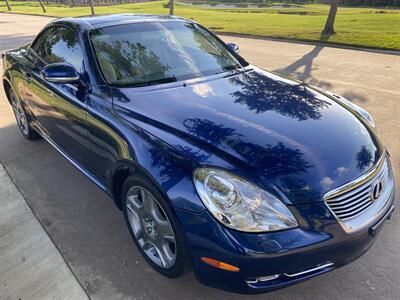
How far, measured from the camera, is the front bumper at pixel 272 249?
6.03 ft

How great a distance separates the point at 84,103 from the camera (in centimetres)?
295

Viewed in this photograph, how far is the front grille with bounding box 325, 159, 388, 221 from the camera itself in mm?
1975

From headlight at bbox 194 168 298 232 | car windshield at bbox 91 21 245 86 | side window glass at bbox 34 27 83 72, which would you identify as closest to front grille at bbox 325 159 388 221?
headlight at bbox 194 168 298 232

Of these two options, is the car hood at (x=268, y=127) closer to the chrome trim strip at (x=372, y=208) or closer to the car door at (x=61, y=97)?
the chrome trim strip at (x=372, y=208)

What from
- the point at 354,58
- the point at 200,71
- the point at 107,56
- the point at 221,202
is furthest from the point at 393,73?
the point at 221,202

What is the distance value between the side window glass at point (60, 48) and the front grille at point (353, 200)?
88.7 inches

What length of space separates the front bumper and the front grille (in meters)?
0.07

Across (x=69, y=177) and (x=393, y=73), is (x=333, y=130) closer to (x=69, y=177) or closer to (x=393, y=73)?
(x=69, y=177)

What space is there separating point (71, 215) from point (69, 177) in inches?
28.7

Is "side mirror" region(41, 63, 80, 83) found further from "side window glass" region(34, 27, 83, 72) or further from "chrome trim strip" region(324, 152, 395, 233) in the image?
"chrome trim strip" region(324, 152, 395, 233)

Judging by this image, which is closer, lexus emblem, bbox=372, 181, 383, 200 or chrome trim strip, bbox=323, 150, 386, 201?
chrome trim strip, bbox=323, 150, 386, 201

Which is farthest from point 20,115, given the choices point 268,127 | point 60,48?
point 268,127

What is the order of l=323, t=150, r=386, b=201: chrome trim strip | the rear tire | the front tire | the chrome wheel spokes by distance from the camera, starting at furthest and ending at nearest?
the rear tire < the chrome wheel spokes < the front tire < l=323, t=150, r=386, b=201: chrome trim strip

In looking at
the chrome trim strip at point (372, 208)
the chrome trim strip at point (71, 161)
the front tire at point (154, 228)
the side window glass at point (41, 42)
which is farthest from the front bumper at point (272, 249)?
the side window glass at point (41, 42)
